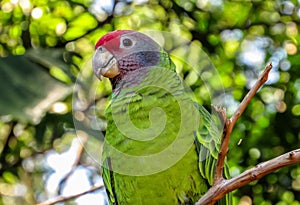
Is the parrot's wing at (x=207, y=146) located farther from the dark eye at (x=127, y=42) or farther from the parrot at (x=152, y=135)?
the dark eye at (x=127, y=42)

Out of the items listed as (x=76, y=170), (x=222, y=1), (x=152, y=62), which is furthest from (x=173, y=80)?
(x=222, y=1)

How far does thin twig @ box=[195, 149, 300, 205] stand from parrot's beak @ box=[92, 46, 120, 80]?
450mm

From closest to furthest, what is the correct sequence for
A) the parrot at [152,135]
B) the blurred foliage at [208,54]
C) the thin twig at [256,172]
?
the thin twig at [256,172] < the parrot at [152,135] < the blurred foliage at [208,54]

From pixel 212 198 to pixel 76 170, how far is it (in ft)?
3.88

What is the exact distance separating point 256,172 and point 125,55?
518 mm

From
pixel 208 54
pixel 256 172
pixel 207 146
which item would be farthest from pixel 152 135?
pixel 208 54

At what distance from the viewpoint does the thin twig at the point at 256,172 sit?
2.48 feet

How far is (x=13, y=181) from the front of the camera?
80.2 inches

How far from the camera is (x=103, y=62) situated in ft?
3.89

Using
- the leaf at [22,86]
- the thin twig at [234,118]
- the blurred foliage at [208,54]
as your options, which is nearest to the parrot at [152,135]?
the leaf at [22,86]

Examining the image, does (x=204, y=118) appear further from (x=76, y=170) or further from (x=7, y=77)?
(x=76, y=170)

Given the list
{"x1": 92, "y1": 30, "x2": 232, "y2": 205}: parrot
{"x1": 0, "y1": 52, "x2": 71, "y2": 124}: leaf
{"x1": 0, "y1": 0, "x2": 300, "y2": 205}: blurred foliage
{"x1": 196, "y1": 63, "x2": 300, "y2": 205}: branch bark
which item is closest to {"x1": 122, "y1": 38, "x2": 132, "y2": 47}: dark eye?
{"x1": 92, "y1": 30, "x2": 232, "y2": 205}: parrot

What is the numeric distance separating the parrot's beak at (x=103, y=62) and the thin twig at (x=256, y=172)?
450 mm

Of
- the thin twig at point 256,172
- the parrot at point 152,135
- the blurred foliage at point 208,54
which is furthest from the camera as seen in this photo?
the blurred foliage at point 208,54
